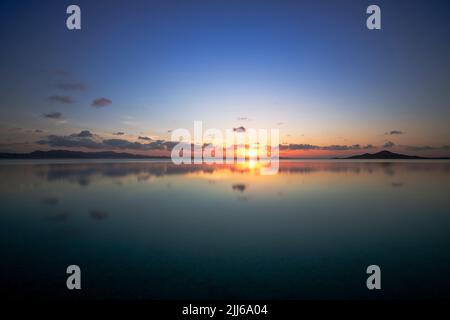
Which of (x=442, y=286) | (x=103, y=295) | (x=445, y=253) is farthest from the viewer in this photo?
(x=445, y=253)

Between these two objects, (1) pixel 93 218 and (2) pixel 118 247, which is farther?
(1) pixel 93 218

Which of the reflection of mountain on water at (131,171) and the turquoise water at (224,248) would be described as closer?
the turquoise water at (224,248)

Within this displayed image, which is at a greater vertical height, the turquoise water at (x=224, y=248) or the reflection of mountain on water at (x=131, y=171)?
the reflection of mountain on water at (x=131, y=171)

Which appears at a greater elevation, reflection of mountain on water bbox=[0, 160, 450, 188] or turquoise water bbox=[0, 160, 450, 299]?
reflection of mountain on water bbox=[0, 160, 450, 188]

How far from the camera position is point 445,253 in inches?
280

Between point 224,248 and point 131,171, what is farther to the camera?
point 131,171

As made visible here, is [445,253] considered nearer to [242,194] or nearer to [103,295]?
[103,295]

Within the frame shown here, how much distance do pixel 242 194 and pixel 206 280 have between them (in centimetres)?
1083

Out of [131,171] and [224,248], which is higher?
[131,171]

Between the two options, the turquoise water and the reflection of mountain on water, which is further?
the reflection of mountain on water
